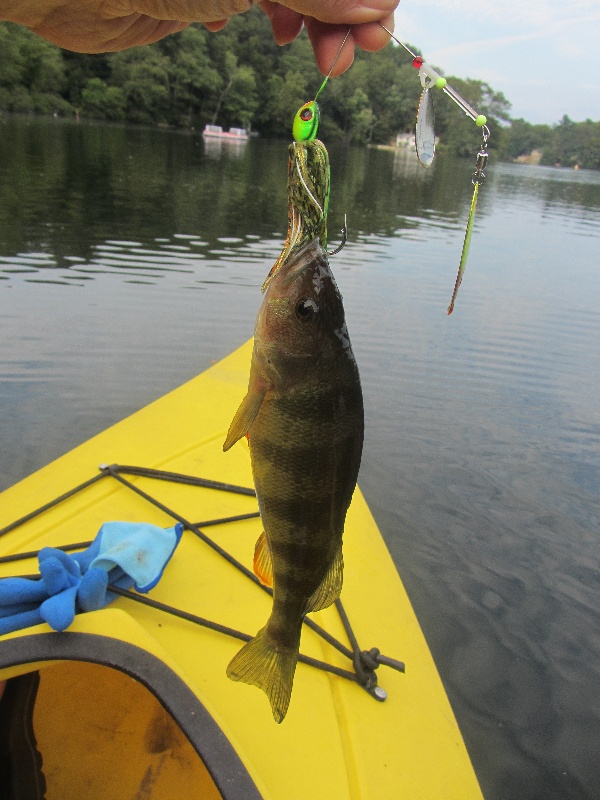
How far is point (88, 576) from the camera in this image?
2609mm

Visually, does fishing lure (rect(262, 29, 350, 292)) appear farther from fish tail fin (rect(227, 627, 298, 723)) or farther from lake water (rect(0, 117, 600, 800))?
lake water (rect(0, 117, 600, 800))

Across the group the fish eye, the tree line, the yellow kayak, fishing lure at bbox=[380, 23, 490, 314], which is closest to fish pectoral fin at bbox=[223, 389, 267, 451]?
the fish eye

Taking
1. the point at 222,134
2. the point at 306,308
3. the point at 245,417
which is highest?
the point at 222,134

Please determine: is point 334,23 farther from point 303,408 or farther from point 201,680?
point 201,680

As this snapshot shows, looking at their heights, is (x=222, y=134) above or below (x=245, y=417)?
above

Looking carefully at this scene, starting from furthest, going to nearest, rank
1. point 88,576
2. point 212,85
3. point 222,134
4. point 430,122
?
point 212,85 < point 222,134 < point 88,576 < point 430,122

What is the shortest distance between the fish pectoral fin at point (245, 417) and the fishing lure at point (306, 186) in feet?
1.10

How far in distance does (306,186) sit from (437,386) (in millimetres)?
7587

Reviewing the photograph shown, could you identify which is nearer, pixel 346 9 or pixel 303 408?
pixel 303 408

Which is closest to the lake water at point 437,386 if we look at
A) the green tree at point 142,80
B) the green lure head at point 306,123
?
the green lure head at point 306,123

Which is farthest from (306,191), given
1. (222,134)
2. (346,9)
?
(222,134)

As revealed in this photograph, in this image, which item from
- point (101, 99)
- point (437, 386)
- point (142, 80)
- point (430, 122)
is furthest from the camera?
point (142, 80)

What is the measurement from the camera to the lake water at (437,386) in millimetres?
4469

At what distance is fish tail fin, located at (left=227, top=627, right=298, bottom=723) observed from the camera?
1743 millimetres
